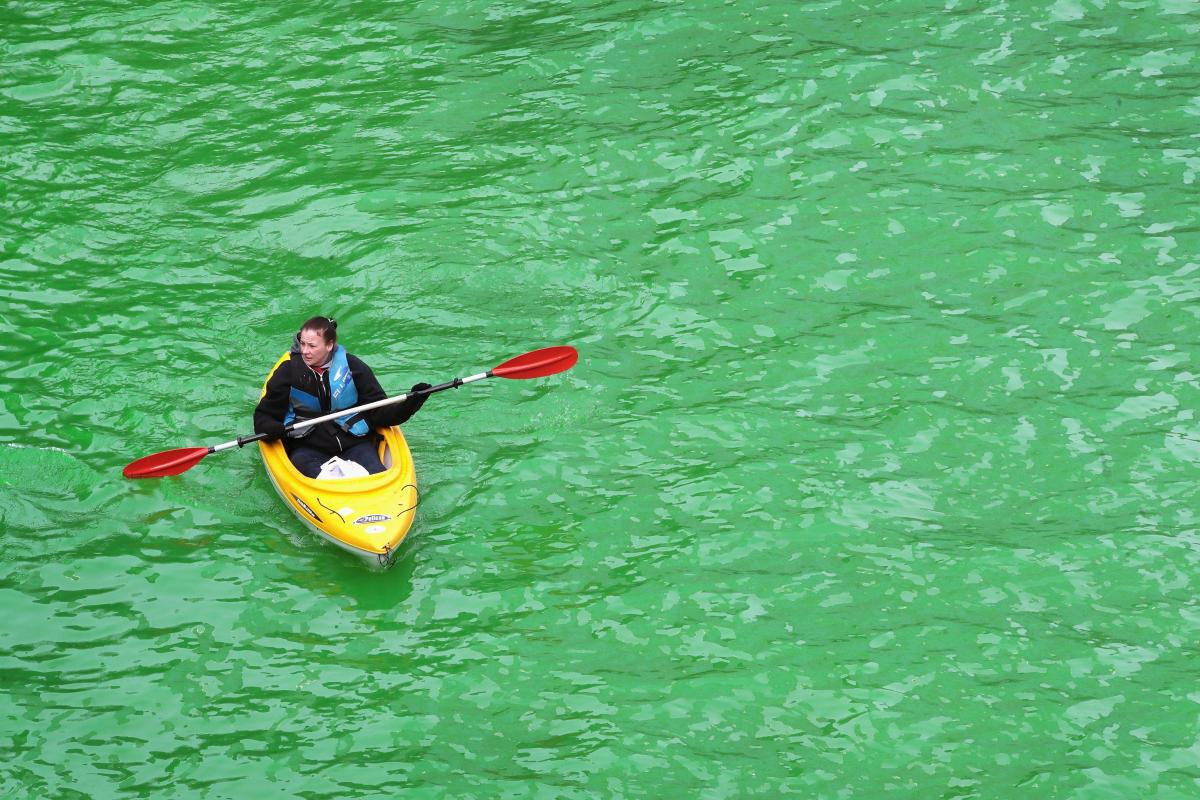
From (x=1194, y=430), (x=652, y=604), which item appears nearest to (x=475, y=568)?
(x=652, y=604)

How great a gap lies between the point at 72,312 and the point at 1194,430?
8032mm

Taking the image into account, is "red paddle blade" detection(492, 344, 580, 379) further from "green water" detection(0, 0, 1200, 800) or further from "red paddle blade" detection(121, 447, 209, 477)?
"red paddle blade" detection(121, 447, 209, 477)

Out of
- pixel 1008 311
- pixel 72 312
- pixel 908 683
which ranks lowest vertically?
pixel 908 683

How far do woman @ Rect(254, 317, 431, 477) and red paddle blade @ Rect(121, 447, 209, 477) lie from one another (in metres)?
0.42

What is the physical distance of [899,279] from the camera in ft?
33.3

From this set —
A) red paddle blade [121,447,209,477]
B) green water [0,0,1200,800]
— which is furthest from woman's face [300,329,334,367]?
green water [0,0,1200,800]

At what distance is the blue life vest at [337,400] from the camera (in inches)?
323

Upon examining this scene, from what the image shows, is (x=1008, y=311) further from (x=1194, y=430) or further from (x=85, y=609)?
(x=85, y=609)

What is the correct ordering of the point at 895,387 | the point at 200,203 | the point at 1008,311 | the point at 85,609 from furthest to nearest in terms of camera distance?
the point at 200,203 < the point at 1008,311 < the point at 895,387 < the point at 85,609

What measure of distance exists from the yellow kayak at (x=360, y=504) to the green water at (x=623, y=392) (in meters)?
0.23

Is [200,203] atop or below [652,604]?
atop

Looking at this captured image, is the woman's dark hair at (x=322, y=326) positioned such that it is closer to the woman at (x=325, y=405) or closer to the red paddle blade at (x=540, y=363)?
the woman at (x=325, y=405)

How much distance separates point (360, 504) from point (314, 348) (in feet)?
3.45

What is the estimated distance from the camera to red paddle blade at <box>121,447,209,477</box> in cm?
803
